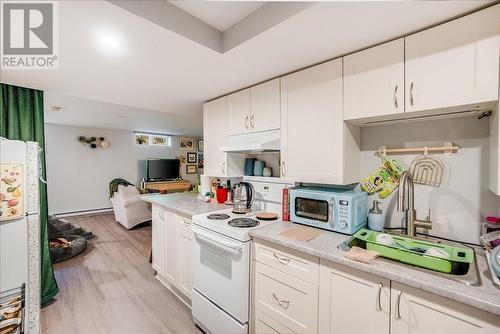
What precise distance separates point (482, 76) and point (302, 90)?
1.00m

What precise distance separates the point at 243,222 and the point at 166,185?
17.7 ft

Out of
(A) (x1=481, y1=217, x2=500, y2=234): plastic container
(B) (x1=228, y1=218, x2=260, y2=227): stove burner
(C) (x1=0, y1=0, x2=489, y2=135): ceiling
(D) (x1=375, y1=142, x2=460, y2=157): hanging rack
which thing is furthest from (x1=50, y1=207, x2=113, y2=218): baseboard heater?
(A) (x1=481, y1=217, x2=500, y2=234): plastic container

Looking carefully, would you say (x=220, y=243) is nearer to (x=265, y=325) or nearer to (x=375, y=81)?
(x=265, y=325)

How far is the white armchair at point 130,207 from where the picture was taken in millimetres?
4531

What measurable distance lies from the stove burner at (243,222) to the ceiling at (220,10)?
55.7 inches

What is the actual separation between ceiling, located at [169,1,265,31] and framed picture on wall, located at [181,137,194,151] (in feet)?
21.5

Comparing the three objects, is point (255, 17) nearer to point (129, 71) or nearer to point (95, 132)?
point (129, 71)

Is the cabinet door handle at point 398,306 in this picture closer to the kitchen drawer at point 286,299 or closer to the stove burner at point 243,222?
the kitchen drawer at point 286,299

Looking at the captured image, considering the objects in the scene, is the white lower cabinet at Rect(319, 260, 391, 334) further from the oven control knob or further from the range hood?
the range hood

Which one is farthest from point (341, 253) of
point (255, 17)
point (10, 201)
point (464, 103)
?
point (10, 201)

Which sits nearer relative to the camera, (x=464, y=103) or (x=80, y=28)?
(x=464, y=103)

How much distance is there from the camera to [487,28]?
3.49ft

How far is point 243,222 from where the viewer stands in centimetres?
179

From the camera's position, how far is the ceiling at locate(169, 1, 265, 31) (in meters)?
1.25
